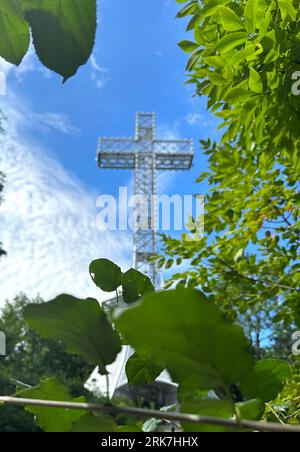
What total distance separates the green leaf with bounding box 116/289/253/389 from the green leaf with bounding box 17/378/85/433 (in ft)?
0.30

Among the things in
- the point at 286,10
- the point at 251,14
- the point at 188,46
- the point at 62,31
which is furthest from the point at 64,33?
the point at 188,46

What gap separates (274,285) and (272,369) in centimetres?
199

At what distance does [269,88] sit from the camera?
1325mm

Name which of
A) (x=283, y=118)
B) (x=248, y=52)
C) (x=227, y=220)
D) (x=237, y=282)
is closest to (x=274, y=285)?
(x=237, y=282)

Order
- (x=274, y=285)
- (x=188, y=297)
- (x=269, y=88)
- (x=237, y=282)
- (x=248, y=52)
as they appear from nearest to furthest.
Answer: (x=188, y=297)
(x=248, y=52)
(x=269, y=88)
(x=274, y=285)
(x=237, y=282)

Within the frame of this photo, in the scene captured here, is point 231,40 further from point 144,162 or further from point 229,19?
point 144,162

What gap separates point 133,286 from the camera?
348mm

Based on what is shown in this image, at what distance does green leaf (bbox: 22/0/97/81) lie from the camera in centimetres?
28

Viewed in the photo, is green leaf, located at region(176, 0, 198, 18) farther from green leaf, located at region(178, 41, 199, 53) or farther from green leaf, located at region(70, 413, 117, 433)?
green leaf, located at region(70, 413, 117, 433)

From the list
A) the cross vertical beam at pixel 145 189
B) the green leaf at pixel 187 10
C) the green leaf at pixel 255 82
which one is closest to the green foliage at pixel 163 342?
the green leaf at pixel 255 82

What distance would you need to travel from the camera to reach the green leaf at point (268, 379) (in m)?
0.34

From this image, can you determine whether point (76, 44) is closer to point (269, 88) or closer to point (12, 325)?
point (269, 88)

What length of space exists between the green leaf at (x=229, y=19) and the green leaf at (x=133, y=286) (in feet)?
3.11

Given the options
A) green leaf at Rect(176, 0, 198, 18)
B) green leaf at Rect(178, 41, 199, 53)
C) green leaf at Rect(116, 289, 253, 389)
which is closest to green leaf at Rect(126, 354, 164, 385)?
green leaf at Rect(116, 289, 253, 389)
